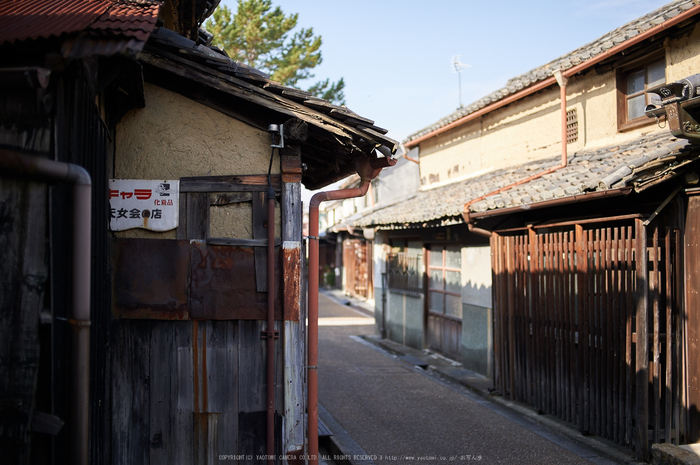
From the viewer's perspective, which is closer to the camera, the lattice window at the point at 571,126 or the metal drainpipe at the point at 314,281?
the metal drainpipe at the point at 314,281

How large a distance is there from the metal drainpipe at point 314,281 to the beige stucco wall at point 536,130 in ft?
19.2

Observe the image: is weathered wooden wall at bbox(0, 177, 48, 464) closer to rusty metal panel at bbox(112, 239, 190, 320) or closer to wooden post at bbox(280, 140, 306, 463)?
rusty metal panel at bbox(112, 239, 190, 320)

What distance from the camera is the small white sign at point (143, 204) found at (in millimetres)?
5121

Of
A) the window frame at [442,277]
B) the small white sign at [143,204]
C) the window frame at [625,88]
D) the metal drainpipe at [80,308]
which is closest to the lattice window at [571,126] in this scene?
the window frame at [625,88]

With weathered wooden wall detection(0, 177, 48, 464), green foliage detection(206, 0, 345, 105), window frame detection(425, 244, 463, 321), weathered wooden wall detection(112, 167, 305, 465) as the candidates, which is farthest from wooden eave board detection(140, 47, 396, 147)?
green foliage detection(206, 0, 345, 105)

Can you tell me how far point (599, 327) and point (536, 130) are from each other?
6122 mm

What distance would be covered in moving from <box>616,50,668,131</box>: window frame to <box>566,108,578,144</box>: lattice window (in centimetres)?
125

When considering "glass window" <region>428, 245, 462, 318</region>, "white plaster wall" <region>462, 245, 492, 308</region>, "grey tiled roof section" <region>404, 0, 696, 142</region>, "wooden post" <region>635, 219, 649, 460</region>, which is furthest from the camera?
"glass window" <region>428, 245, 462, 318</region>

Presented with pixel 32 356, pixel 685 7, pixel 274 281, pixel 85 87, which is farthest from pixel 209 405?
pixel 685 7

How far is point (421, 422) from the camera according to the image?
8953 millimetres

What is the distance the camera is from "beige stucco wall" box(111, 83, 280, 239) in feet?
17.1

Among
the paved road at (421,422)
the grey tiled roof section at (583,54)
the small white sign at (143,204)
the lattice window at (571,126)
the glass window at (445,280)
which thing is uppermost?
the grey tiled roof section at (583,54)

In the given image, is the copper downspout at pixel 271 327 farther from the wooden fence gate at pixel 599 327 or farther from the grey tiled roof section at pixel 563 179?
the wooden fence gate at pixel 599 327

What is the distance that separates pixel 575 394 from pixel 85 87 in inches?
288
